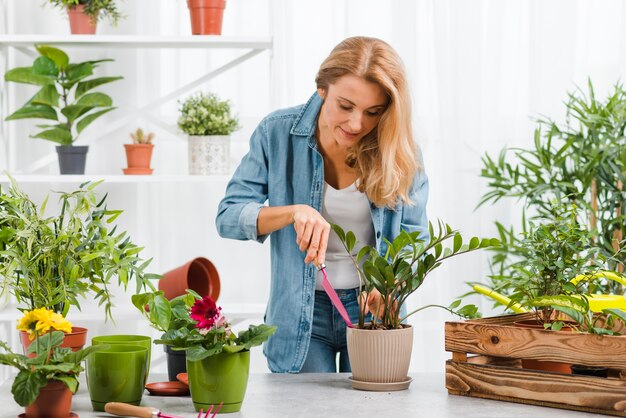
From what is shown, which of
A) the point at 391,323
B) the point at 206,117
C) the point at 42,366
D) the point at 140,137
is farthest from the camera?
the point at 140,137

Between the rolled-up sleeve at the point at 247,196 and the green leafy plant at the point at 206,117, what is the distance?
97 cm

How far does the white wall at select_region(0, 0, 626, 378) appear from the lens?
3.46m

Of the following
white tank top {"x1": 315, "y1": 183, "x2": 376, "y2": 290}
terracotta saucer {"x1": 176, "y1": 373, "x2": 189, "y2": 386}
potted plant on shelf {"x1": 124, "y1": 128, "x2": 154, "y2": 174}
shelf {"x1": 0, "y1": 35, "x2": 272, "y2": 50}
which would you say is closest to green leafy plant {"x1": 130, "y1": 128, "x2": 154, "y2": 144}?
potted plant on shelf {"x1": 124, "y1": 128, "x2": 154, "y2": 174}

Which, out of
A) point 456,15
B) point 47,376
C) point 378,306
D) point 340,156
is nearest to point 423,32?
point 456,15

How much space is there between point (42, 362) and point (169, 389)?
1.03 feet

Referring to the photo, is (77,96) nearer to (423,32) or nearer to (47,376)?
(423,32)

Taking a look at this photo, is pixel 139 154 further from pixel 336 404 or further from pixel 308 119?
pixel 336 404

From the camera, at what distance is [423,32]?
357 cm

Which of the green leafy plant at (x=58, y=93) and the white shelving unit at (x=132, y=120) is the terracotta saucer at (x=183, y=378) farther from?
the green leafy plant at (x=58, y=93)

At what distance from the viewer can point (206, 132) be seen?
3.15m

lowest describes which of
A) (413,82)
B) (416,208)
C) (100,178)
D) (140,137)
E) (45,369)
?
(45,369)

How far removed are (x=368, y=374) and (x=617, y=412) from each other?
47 centimetres

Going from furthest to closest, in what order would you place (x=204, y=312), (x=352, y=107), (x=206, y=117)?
(x=206, y=117), (x=352, y=107), (x=204, y=312)

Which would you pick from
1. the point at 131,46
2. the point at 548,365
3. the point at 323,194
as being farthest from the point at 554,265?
the point at 131,46
